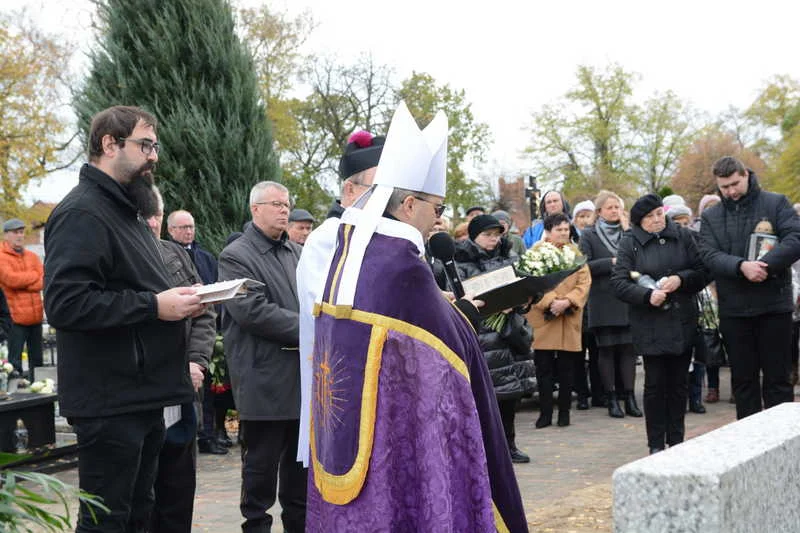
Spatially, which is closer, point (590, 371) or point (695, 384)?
point (695, 384)

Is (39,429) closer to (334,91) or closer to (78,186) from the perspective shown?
(78,186)

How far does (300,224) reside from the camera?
8.52m

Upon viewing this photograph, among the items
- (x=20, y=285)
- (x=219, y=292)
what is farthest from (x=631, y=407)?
(x=20, y=285)

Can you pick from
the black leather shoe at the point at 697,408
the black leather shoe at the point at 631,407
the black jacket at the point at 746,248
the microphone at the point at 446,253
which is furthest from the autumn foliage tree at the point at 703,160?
the microphone at the point at 446,253

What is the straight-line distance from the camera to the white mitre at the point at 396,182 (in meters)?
3.44

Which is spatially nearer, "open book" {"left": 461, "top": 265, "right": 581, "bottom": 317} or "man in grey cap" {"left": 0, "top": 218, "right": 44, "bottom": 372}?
"open book" {"left": 461, "top": 265, "right": 581, "bottom": 317}

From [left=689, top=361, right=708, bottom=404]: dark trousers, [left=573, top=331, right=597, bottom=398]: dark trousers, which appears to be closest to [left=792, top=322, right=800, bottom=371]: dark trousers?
[left=689, top=361, right=708, bottom=404]: dark trousers

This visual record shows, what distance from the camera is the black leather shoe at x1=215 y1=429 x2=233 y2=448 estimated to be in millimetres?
9633

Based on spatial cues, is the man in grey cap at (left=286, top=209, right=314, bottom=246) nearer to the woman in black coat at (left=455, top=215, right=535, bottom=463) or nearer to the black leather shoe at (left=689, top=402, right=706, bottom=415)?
the woman in black coat at (left=455, top=215, right=535, bottom=463)

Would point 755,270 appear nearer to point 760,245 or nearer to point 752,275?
point 752,275

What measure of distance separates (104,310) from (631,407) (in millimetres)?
7717

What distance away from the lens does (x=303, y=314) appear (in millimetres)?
4926

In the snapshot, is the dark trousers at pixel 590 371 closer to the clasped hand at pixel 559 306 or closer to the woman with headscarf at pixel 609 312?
the woman with headscarf at pixel 609 312

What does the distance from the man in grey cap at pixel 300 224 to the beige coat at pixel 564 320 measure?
281 centimetres
